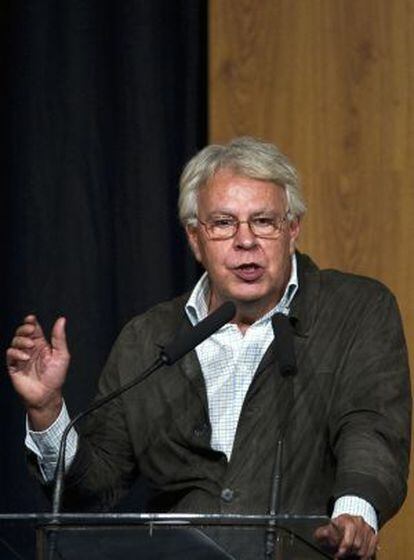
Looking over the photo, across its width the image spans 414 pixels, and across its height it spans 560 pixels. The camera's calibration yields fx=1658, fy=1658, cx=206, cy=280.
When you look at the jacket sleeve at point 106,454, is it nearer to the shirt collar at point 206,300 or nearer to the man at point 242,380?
the man at point 242,380

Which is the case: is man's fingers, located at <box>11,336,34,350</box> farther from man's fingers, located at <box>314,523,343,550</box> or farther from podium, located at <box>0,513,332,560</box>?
man's fingers, located at <box>314,523,343,550</box>

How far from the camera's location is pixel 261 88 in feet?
14.0

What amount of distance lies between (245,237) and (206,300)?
249 millimetres

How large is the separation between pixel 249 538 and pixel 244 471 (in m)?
0.82

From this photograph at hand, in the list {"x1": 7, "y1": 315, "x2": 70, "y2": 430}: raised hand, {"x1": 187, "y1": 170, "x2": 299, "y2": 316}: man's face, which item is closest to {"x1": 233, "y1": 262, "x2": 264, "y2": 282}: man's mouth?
{"x1": 187, "y1": 170, "x2": 299, "y2": 316}: man's face

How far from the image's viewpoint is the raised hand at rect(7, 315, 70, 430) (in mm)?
3191

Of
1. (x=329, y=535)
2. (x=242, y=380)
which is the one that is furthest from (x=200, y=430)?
(x=329, y=535)

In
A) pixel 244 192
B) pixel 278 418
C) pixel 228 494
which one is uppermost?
pixel 244 192

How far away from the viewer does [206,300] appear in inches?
144

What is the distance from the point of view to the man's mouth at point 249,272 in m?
3.49

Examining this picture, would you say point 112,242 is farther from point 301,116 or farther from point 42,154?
point 301,116

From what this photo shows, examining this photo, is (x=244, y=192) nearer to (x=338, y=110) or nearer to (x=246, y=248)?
(x=246, y=248)

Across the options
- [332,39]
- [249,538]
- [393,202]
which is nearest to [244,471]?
[249,538]

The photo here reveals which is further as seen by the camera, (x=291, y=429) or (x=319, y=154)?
(x=319, y=154)
